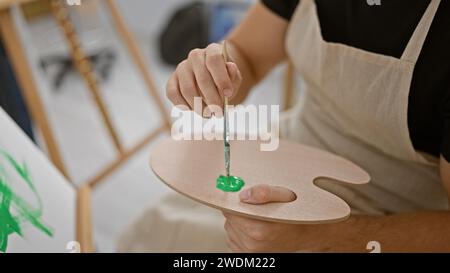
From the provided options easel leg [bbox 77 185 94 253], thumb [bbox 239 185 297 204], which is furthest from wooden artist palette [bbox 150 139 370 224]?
easel leg [bbox 77 185 94 253]

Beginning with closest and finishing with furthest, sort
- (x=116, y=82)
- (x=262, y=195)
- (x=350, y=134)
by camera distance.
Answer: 1. (x=262, y=195)
2. (x=350, y=134)
3. (x=116, y=82)

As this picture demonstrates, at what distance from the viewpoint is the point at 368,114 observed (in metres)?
0.67

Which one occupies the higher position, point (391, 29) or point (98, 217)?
point (391, 29)

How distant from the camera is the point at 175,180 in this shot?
52 centimetres

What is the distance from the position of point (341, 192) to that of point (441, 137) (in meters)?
0.19

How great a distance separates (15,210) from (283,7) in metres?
0.53

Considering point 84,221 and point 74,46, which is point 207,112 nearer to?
point 84,221

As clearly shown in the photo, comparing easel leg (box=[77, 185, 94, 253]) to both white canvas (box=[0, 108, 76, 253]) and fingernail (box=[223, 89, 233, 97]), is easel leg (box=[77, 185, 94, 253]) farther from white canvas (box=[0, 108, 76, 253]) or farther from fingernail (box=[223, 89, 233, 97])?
fingernail (box=[223, 89, 233, 97])

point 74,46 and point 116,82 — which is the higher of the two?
point 74,46

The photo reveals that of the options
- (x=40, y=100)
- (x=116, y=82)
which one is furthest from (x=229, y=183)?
(x=116, y=82)

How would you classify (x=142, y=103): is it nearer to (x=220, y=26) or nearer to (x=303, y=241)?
(x=220, y=26)

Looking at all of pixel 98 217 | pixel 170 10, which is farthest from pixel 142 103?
pixel 170 10

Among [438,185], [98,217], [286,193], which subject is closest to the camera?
[286,193]

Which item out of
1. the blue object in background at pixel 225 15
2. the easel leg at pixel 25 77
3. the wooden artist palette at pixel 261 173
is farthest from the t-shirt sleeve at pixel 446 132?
the blue object in background at pixel 225 15
